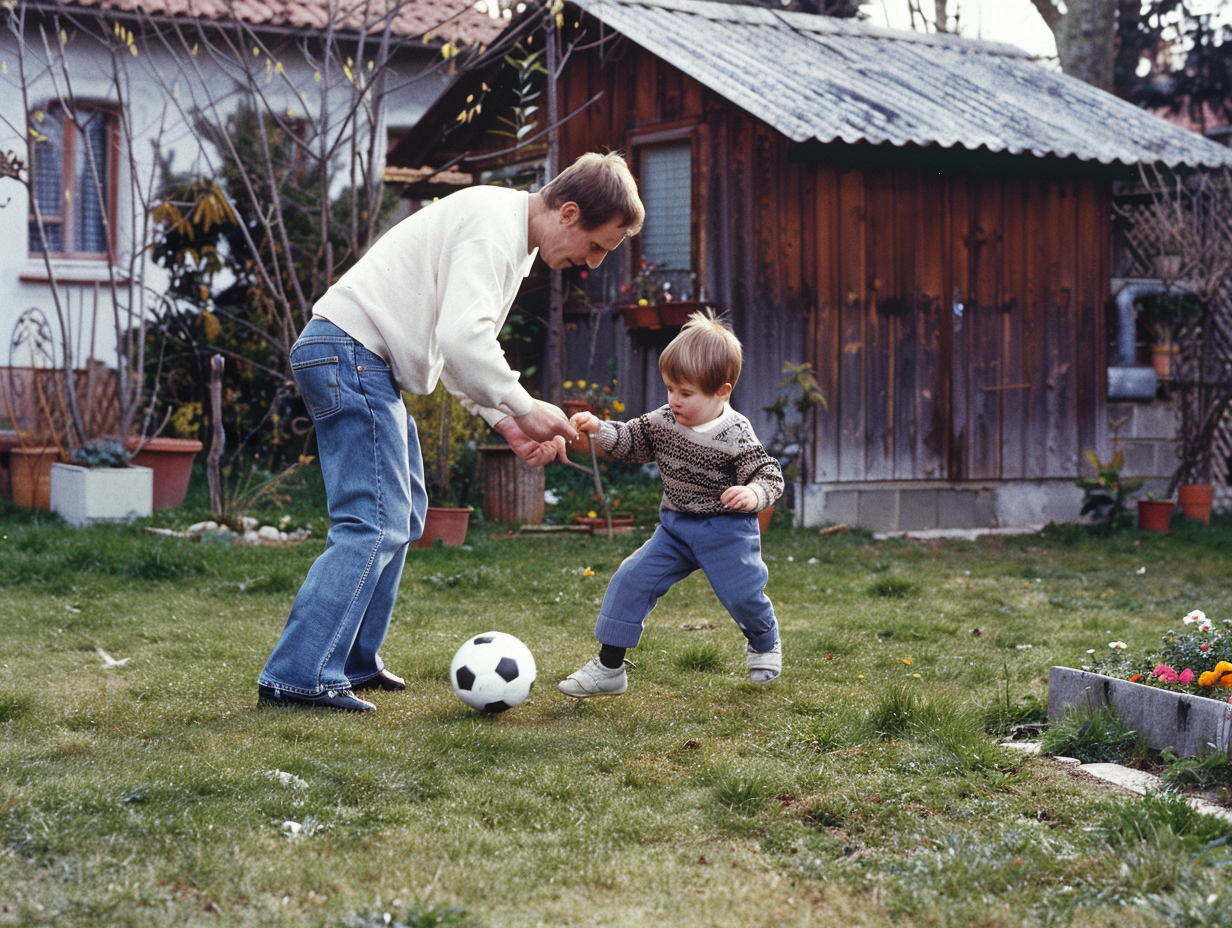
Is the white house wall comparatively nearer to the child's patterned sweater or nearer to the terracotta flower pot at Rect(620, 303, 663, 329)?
the terracotta flower pot at Rect(620, 303, 663, 329)

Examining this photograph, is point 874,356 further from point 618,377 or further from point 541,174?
point 541,174

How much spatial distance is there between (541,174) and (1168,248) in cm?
578

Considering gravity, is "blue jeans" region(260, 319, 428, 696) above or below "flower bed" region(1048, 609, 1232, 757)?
above

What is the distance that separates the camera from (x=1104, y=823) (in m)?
2.51

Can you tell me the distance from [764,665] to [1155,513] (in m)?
6.66

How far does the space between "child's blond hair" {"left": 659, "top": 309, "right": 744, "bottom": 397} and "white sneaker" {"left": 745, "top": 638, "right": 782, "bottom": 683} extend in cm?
89

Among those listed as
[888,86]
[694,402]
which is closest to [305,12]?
[888,86]

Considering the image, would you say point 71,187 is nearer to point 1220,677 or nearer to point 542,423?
point 542,423

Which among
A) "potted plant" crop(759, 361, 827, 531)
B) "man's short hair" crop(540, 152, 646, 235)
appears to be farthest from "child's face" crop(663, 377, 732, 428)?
"potted plant" crop(759, 361, 827, 531)

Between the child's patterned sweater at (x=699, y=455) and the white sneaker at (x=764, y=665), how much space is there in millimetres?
506

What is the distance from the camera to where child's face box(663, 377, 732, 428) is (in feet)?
12.5

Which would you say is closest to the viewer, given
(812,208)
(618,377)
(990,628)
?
(990,628)

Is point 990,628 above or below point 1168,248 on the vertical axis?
below

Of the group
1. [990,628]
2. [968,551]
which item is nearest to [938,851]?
[990,628]
